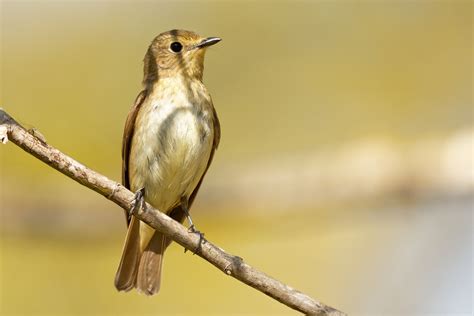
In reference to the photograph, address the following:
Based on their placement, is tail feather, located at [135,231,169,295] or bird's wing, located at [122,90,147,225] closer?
bird's wing, located at [122,90,147,225]

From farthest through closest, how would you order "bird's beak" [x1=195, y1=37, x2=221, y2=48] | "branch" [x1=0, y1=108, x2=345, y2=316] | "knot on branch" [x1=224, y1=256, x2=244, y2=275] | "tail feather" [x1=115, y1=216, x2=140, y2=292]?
"tail feather" [x1=115, y1=216, x2=140, y2=292] < "bird's beak" [x1=195, y1=37, x2=221, y2=48] < "knot on branch" [x1=224, y1=256, x2=244, y2=275] < "branch" [x1=0, y1=108, x2=345, y2=316]

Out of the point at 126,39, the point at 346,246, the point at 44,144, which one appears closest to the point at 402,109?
the point at 346,246

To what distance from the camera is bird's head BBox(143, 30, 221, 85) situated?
6.25 metres

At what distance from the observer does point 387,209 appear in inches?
305

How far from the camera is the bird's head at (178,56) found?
6.25m

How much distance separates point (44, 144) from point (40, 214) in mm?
3562

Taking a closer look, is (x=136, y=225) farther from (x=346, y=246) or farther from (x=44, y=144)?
(x=346, y=246)

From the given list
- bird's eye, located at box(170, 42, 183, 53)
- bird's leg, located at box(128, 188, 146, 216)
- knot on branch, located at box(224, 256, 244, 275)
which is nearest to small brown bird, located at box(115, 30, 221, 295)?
bird's eye, located at box(170, 42, 183, 53)

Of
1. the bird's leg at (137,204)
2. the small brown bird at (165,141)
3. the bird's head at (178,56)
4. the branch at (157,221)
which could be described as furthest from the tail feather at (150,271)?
the branch at (157,221)

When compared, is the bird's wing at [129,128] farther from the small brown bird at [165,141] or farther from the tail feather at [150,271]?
the tail feather at [150,271]

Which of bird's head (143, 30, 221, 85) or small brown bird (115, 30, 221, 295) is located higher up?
bird's head (143, 30, 221, 85)

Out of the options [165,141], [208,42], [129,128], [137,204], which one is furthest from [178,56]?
→ [137,204]

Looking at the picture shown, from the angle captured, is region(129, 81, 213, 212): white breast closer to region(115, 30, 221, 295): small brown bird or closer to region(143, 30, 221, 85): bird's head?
region(115, 30, 221, 295): small brown bird

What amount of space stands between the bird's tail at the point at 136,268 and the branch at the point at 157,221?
5.17 ft
